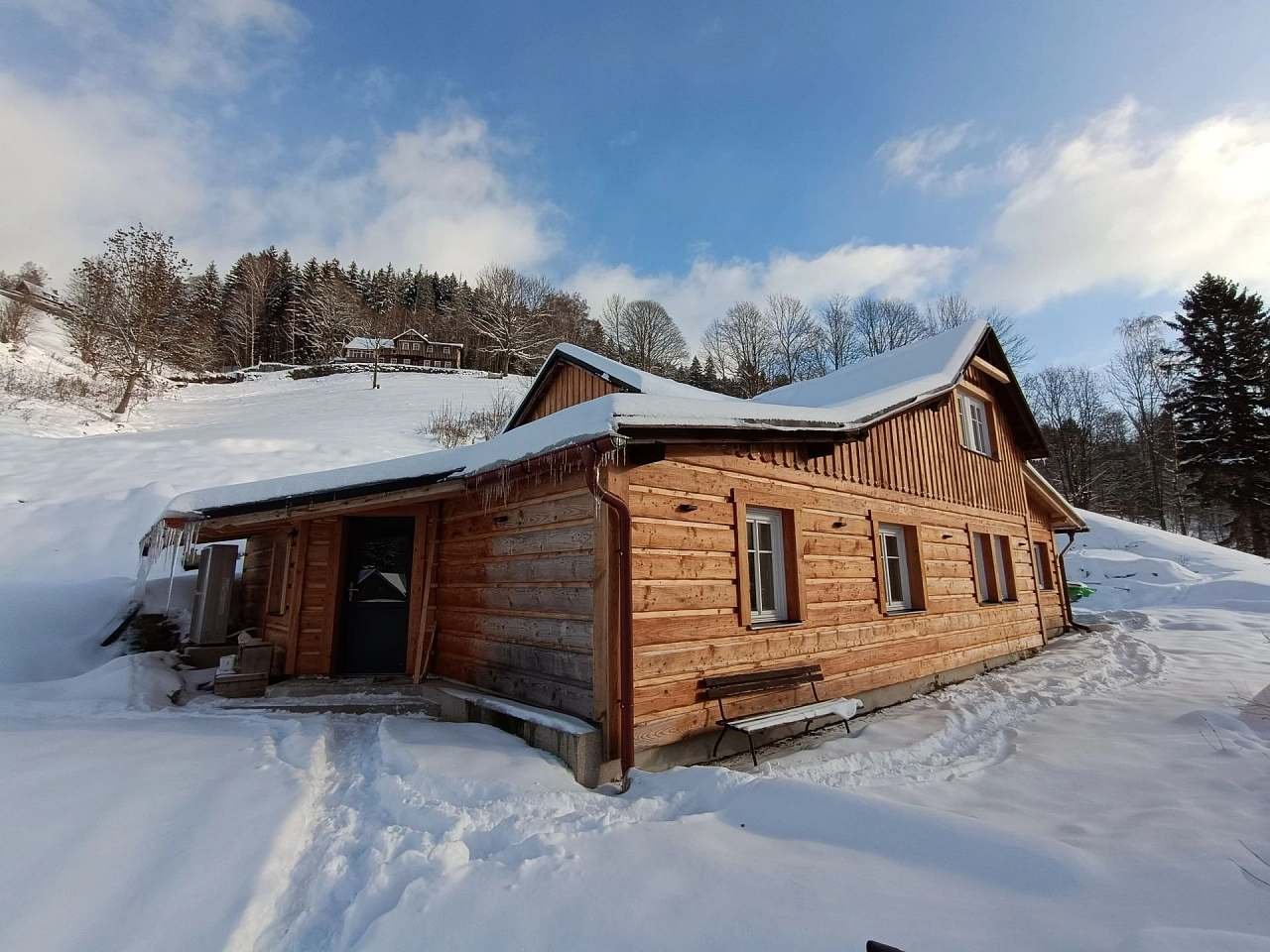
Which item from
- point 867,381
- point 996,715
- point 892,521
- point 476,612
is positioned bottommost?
point 996,715

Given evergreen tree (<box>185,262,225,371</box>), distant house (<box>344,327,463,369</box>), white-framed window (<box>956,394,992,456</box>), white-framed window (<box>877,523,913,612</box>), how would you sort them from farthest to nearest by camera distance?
1. distant house (<box>344,327,463,369</box>)
2. evergreen tree (<box>185,262,225,371</box>)
3. white-framed window (<box>956,394,992,456</box>)
4. white-framed window (<box>877,523,913,612</box>)

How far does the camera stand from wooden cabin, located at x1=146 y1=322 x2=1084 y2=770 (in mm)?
5051

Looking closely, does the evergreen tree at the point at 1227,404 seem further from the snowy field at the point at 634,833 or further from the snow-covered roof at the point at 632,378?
the snow-covered roof at the point at 632,378

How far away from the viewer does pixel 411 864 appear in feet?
10.3

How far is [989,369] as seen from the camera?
1205 cm

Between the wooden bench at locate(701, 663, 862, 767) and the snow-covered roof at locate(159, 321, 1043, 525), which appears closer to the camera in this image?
the snow-covered roof at locate(159, 321, 1043, 525)

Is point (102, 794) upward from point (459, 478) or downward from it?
downward

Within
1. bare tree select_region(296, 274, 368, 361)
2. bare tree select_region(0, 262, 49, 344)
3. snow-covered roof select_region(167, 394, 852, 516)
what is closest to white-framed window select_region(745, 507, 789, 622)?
snow-covered roof select_region(167, 394, 852, 516)

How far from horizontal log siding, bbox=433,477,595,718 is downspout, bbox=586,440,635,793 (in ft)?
0.98

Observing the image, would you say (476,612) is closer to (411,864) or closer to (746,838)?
(411,864)

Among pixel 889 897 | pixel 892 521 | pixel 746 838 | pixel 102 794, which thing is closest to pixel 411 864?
pixel 746 838

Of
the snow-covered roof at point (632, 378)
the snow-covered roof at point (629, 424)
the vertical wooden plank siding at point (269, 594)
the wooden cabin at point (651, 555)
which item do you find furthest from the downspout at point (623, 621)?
the vertical wooden plank siding at point (269, 594)

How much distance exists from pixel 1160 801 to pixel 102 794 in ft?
22.3

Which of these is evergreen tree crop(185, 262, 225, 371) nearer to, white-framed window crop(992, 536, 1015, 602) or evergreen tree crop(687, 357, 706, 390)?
evergreen tree crop(687, 357, 706, 390)
